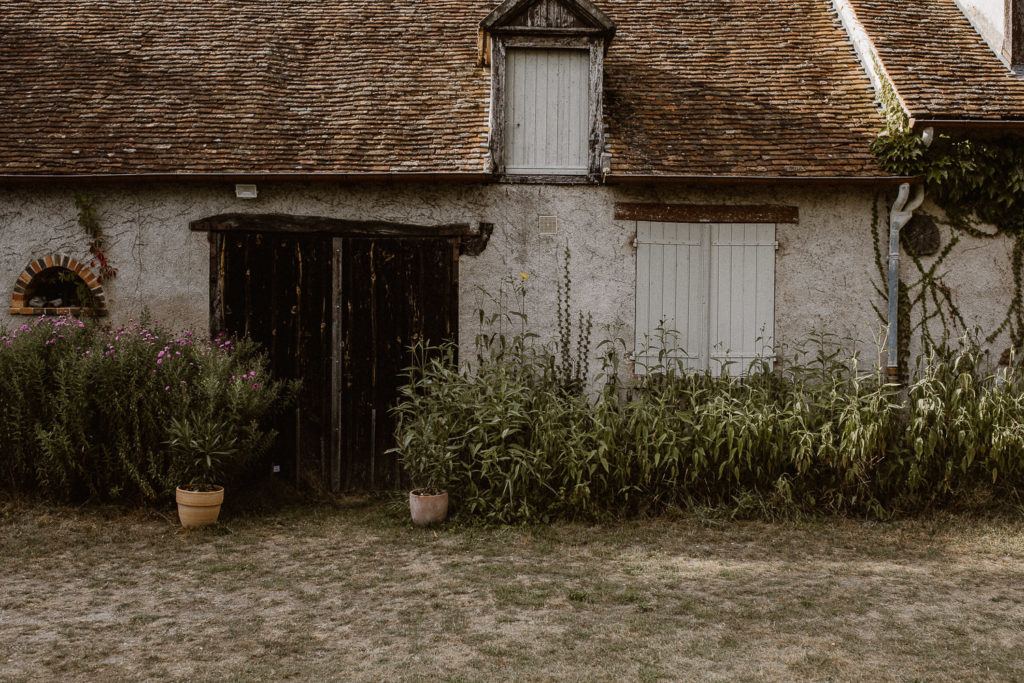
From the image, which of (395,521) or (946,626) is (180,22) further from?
(946,626)

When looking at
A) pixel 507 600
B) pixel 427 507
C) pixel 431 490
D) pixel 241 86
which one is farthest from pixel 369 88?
pixel 507 600

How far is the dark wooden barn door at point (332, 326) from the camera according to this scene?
740 cm

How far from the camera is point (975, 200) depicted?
7.59 metres

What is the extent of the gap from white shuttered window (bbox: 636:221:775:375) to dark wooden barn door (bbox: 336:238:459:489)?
1.85 m

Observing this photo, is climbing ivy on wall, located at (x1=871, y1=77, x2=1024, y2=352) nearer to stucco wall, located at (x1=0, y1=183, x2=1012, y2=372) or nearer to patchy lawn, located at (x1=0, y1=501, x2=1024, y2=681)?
stucco wall, located at (x1=0, y1=183, x2=1012, y2=372)

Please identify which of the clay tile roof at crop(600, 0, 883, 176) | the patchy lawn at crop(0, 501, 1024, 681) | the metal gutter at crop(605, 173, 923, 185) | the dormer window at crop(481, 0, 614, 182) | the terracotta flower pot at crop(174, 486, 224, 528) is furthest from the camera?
the dormer window at crop(481, 0, 614, 182)

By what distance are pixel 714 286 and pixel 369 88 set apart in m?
3.99

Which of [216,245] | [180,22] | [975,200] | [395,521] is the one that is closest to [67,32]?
[180,22]

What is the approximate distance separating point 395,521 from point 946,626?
379 centimetres

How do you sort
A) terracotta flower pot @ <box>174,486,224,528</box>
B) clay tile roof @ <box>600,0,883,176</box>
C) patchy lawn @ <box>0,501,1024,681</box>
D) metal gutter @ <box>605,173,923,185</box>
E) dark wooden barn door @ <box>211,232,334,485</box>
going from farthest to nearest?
clay tile roof @ <box>600,0,883,176</box> → dark wooden barn door @ <box>211,232,334,485</box> → metal gutter @ <box>605,173,923,185</box> → terracotta flower pot @ <box>174,486,224,528</box> → patchy lawn @ <box>0,501,1024,681</box>

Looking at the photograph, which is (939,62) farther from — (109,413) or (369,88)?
(109,413)

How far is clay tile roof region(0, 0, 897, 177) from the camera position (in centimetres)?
752

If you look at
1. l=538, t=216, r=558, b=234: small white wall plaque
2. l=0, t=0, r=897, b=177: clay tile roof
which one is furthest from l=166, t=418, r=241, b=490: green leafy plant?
l=538, t=216, r=558, b=234: small white wall plaque

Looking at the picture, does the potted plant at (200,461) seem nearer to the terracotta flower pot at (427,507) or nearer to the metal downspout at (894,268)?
the terracotta flower pot at (427,507)
